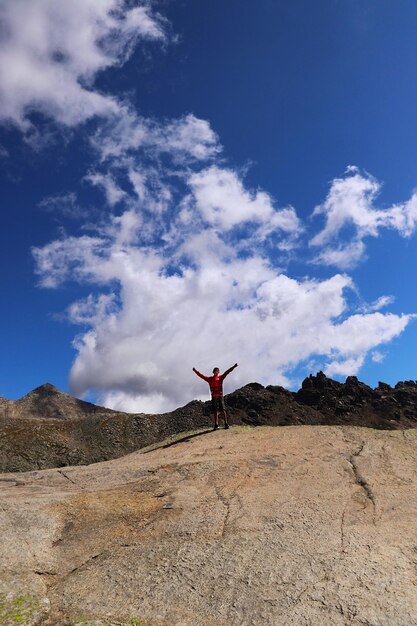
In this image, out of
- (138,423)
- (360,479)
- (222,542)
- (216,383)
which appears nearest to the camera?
(222,542)

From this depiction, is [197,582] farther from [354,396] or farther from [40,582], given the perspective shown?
[354,396]

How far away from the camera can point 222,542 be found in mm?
9992

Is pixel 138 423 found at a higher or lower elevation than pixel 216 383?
higher

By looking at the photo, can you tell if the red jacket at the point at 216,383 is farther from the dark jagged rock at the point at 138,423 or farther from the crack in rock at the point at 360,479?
the crack in rock at the point at 360,479

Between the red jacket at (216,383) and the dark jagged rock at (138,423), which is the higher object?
the dark jagged rock at (138,423)

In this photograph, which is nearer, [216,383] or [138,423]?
[216,383]

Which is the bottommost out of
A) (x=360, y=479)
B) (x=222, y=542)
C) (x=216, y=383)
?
(x=222, y=542)

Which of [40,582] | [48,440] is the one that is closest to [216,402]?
[40,582]

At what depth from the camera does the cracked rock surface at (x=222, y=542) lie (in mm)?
8133

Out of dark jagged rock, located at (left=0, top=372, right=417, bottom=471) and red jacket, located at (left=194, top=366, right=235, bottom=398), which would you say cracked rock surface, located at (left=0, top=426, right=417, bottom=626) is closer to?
red jacket, located at (left=194, top=366, right=235, bottom=398)

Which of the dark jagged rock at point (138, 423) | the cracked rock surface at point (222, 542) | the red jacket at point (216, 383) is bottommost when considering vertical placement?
the cracked rock surface at point (222, 542)

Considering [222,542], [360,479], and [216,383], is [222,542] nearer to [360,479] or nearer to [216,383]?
[360,479]

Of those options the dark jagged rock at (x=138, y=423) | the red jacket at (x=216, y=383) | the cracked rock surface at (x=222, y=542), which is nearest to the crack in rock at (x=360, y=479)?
the cracked rock surface at (x=222, y=542)

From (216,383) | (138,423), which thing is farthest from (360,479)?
(138,423)
